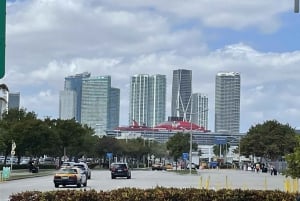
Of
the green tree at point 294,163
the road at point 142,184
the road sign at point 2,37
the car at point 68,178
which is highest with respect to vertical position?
the road sign at point 2,37

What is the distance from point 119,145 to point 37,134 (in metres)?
51.9

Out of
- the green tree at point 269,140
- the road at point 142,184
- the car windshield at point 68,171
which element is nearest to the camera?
the road at point 142,184

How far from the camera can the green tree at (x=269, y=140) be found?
417 feet

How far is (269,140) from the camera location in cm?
12912

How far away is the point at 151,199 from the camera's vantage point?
16328 mm

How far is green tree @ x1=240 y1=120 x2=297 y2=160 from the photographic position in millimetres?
127125

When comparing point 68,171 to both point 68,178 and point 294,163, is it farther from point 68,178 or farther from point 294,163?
point 294,163

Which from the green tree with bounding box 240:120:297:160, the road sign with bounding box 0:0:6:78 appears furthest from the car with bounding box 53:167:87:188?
the green tree with bounding box 240:120:297:160

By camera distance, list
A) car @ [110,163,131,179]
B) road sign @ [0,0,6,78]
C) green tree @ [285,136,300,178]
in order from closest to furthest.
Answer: road sign @ [0,0,6,78]
green tree @ [285,136,300,178]
car @ [110,163,131,179]

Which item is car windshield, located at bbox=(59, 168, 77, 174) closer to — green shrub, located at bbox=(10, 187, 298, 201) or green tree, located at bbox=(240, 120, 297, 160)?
green shrub, located at bbox=(10, 187, 298, 201)

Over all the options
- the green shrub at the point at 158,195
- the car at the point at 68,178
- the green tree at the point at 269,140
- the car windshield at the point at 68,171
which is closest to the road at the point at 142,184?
the car at the point at 68,178

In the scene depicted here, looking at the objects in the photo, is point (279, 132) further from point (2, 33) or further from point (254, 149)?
point (2, 33)

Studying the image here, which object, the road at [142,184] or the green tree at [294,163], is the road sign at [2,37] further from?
the road at [142,184]

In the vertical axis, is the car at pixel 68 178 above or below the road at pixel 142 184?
above
